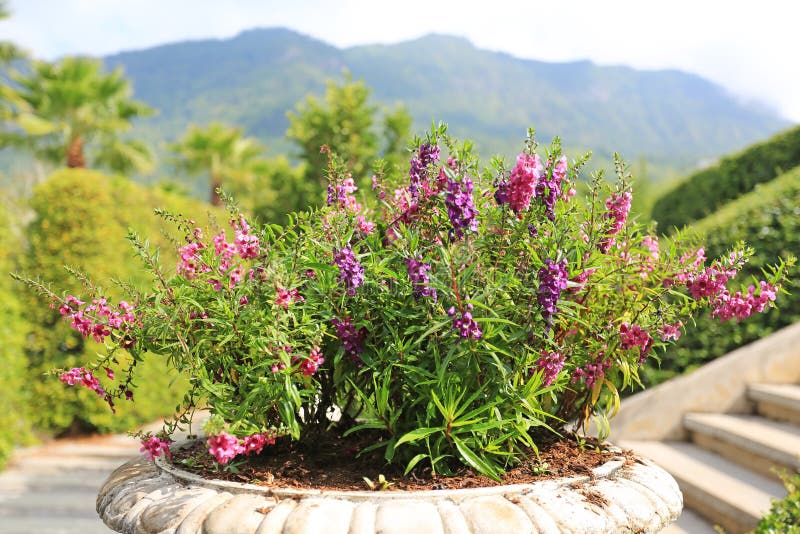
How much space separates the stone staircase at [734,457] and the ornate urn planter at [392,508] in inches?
97.2

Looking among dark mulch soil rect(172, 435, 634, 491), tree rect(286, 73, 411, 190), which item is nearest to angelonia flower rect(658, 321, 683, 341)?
dark mulch soil rect(172, 435, 634, 491)

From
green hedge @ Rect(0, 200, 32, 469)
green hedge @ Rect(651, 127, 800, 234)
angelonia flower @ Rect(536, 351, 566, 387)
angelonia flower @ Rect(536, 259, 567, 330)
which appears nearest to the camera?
angelonia flower @ Rect(536, 259, 567, 330)

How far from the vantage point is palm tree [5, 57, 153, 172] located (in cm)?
2225

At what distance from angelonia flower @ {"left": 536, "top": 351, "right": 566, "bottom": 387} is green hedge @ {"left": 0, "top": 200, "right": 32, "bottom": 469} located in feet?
25.7

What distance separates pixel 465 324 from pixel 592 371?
28.1 inches

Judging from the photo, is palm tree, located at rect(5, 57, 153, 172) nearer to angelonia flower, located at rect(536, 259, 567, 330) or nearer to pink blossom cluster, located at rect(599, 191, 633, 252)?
pink blossom cluster, located at rect(599, 191, 633, 252)

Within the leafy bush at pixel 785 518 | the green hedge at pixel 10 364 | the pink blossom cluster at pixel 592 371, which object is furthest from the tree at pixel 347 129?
the pink blossom cluster at pixel 592 371

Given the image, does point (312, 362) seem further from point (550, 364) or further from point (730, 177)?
point (730, 177)

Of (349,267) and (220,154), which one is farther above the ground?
(220,154)

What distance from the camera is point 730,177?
9.81 meters

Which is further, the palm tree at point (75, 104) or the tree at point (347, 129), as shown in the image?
the palm tree at point (75, 104)

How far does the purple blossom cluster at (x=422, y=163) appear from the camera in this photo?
2.17 m

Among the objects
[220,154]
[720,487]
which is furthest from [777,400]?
[220,154]

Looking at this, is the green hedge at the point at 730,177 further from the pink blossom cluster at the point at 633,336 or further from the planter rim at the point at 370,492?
the planter rim at the point at 370,492
